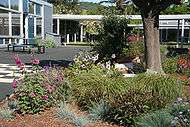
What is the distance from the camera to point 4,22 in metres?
32.3

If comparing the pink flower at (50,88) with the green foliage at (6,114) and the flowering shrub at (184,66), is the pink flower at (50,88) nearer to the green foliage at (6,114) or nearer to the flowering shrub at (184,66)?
the green foliage at (6,114)

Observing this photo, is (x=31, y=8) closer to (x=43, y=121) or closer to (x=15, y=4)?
(x=15, y=4)

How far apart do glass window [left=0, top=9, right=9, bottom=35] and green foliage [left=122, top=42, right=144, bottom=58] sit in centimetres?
1461

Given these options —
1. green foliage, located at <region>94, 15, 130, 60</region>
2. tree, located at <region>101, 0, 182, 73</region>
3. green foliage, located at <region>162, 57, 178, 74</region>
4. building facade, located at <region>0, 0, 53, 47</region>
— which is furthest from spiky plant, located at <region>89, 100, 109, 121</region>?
building facade, located at <region>0, 0, 53, 47</region>

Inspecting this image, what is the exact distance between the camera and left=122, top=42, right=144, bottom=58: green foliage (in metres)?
17.9

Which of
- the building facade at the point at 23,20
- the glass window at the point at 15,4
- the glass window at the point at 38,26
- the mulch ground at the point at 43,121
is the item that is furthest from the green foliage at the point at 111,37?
the glass window at the point at 38,26

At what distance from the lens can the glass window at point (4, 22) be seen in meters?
31.8

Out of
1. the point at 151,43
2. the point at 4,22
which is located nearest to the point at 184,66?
the point at 151,43

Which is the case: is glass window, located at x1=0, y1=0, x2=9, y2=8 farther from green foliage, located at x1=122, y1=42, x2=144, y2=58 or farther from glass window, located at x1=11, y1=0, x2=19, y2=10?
green foliage, located at x1=122, y1=42, x2=144, y2=58

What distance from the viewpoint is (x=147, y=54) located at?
13578 millimetres

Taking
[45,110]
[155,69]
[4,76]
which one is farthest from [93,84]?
[4,76]

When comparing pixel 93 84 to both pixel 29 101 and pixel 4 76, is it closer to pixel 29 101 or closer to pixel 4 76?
pixel 29 101

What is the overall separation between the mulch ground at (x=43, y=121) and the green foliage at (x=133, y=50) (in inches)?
361

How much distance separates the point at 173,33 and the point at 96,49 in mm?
49900
